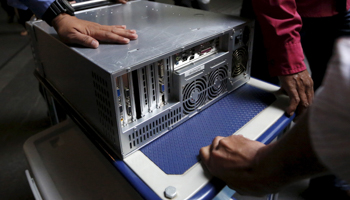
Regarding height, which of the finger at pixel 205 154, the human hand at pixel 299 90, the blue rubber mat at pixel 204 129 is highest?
the human hand at pixel 299 90

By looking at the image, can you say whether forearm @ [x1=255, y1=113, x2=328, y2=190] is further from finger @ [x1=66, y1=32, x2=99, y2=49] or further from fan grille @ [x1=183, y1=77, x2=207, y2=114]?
finger @ [x1=66, y1=32, x2=99, y2=49]

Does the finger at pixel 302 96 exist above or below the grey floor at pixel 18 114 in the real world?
above

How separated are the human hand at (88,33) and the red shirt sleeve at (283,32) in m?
0.45

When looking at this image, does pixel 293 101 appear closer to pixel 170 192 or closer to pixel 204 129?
pixel 204 129

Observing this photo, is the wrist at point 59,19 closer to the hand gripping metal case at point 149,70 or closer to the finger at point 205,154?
the hand gripping metal case at point 149,70

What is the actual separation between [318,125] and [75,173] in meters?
Result: 0.74

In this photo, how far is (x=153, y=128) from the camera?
715 mm

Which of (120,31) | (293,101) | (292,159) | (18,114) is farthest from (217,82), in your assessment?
(18,114)

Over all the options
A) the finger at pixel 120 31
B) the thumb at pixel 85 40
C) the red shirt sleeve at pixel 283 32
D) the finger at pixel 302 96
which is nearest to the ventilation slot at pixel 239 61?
the red shirt sleeve at pixel 283 32

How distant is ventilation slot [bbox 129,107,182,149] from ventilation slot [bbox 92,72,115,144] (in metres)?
0.06

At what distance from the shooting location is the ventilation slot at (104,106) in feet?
2.01

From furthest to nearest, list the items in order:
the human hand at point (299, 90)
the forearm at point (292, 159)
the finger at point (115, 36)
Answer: the human hand at point (299, 90)
the finger at point (115, 36)
the forearm at point (292, 159)

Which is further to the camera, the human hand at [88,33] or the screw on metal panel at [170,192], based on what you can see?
the human hand at [88,33]

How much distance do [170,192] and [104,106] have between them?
26 cm
